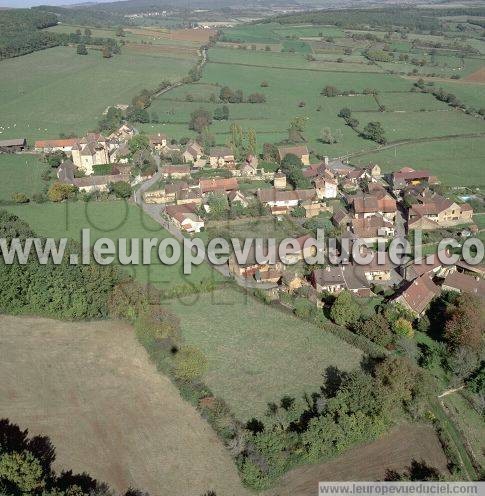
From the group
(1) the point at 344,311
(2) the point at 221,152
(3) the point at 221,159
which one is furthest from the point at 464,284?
(2) the point at 221,152

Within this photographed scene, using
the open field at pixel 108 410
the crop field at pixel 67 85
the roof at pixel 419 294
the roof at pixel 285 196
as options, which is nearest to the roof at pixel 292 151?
the roof at pixel 285 196

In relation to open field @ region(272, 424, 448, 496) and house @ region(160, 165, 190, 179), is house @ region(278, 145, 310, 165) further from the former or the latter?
open field @ region(272, 424, 448, 496)

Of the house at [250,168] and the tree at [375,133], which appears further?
the tree at [375,133]

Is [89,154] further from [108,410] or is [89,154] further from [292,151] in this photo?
[108,410]

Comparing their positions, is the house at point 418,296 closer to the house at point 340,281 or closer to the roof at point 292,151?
the house at point 340,281

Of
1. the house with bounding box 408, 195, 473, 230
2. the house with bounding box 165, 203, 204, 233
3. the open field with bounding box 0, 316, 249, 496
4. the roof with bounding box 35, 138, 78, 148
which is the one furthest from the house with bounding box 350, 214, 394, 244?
the roof with bounding box 35, 138, 78, 148

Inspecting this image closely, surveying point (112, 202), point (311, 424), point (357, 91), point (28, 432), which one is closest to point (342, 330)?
point (311, 424)
